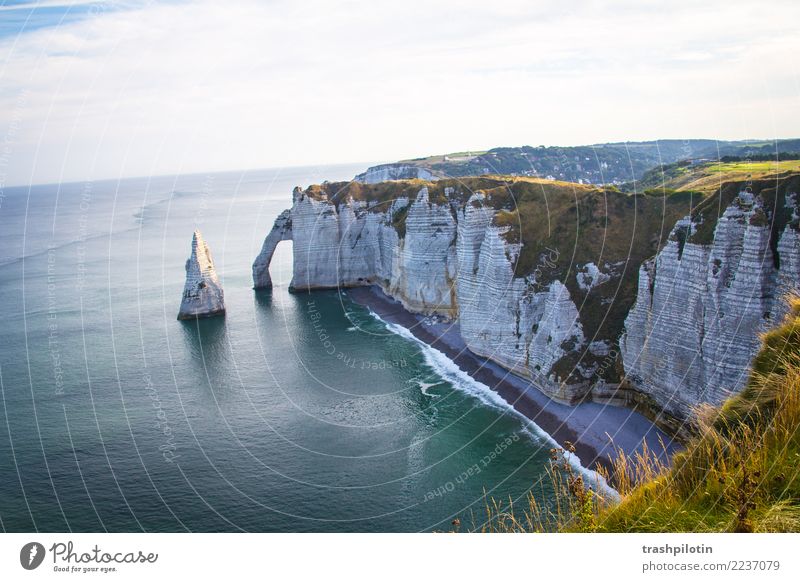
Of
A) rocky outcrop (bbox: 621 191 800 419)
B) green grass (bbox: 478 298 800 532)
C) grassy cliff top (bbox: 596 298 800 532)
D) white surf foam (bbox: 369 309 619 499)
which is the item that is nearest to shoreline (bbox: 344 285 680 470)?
white surf foam (bbox: 369 309 619 499)

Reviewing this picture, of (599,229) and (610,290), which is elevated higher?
(599,229)

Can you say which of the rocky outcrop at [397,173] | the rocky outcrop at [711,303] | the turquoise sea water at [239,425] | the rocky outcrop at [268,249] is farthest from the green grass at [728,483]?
the rocky outcrop at [397,173]

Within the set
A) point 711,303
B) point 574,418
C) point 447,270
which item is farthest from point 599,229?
point 447,270

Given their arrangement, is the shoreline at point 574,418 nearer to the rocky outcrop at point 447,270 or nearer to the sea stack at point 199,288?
the rocky outcrop at point 447,270

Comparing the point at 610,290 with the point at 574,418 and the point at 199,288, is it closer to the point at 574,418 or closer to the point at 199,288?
the point at 574,418

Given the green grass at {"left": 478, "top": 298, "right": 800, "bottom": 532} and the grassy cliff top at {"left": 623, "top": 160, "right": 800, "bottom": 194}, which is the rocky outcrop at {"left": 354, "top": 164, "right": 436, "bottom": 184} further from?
the green grass at {"left": 478, "top": 298, "right": 800, "bottom": 532}

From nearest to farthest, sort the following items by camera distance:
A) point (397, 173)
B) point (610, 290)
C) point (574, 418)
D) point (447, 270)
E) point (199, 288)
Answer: point (574, 418) → point (610, 290) → point (447, 270) → point (199, 288) → point (397, 173)
